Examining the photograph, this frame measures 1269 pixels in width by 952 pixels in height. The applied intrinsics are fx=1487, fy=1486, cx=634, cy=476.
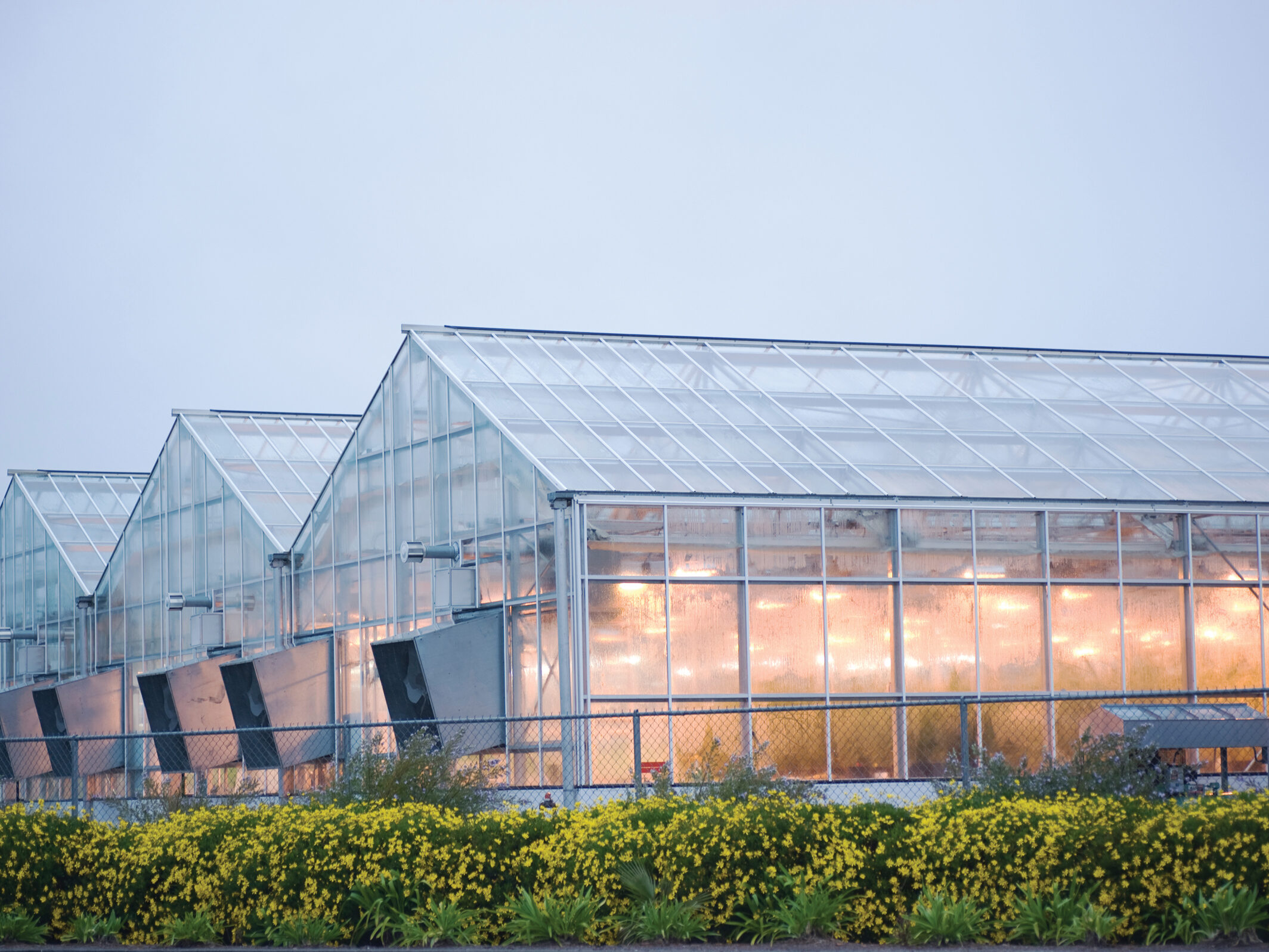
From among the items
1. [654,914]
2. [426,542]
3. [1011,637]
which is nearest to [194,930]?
[654,914]

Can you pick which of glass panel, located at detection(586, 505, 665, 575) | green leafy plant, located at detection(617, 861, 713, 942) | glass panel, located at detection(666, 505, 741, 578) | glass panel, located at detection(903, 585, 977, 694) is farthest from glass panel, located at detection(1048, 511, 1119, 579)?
green leafy plant, located at detection(617, 861, 713, 942)

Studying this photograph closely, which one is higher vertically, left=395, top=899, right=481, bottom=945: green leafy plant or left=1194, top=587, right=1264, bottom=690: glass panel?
left=1194, top=587, right=1264, bottom=690: glass panel

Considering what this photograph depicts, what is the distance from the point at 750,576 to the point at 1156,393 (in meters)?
10.5

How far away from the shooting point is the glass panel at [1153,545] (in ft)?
66.8

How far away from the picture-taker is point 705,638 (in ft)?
62.2

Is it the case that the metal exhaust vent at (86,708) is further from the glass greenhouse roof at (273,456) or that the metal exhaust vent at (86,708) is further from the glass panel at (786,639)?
the glass panel at (786,639)

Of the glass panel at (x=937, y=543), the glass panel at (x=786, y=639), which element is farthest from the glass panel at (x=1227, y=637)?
the glass panel at (x=786, y=639)

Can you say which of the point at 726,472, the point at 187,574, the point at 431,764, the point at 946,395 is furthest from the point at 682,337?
the point at 431,764

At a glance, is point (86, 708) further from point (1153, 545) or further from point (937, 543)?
point (1153, 545)

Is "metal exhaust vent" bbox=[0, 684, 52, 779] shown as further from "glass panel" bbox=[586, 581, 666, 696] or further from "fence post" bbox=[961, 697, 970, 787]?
"fence post" bbox=[961, 697, 970, 787]

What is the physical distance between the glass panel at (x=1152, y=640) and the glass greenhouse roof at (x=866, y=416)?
141cm

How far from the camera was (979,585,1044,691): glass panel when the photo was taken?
19.8 metres

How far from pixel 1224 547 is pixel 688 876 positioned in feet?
42.9

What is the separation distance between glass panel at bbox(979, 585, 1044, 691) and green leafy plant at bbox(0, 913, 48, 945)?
12.4m
